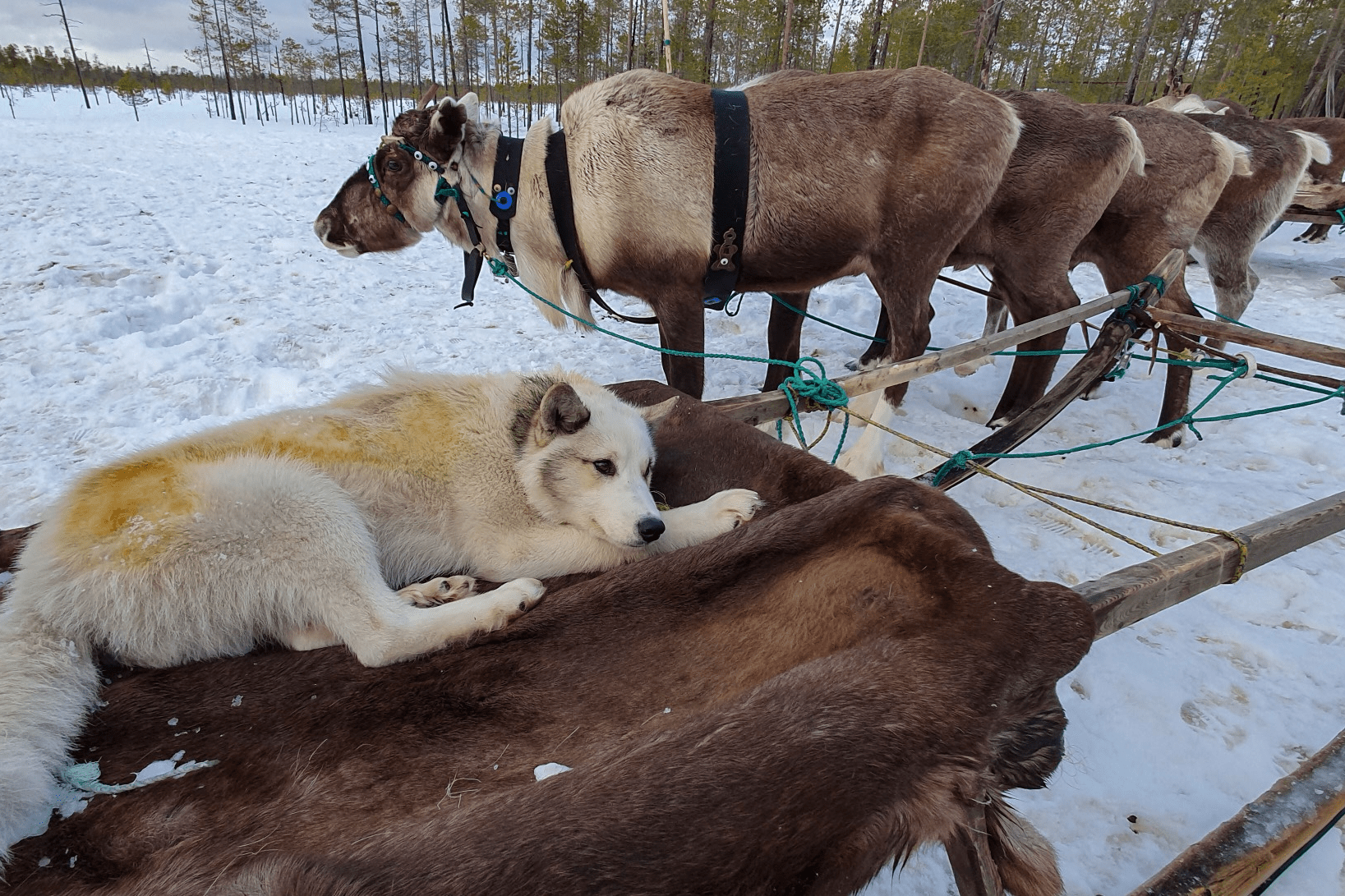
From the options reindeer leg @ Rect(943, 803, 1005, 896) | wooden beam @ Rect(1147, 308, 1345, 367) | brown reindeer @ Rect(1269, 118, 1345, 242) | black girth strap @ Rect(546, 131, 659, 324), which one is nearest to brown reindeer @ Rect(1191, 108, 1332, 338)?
wooden beam @ Rect(1147, 308, 1345, 367)

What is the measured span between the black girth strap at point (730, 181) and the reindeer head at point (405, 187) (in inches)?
68.5

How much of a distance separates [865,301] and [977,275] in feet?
16.0

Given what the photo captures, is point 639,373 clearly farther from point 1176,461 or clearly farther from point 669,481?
point 1176,461

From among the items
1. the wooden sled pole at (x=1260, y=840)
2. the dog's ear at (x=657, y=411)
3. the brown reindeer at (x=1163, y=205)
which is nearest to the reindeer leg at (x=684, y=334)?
the dog's ear at (x=657, y=411)

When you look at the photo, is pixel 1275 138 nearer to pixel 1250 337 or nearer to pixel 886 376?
pixel 1250 337

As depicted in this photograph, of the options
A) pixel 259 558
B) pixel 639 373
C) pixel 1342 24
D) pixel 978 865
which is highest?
pixel 1342 24

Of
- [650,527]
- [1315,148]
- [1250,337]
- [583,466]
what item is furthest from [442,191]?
[1315,148]

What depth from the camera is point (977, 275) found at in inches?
499

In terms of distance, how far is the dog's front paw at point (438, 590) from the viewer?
7.97ft

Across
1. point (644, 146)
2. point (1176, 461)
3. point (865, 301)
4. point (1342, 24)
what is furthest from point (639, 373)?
point (1342, 24)

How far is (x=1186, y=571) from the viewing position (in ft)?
6.37

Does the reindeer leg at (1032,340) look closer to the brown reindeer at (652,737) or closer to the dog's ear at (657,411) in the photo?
the dog's ear at (657,411)

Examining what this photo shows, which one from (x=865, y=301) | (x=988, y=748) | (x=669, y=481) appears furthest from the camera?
(x=865, y=301)

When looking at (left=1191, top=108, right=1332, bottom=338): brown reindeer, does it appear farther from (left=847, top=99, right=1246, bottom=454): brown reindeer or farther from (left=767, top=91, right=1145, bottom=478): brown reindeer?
(left=767, top=91, right=1145, bottom=478): brown reindeer
